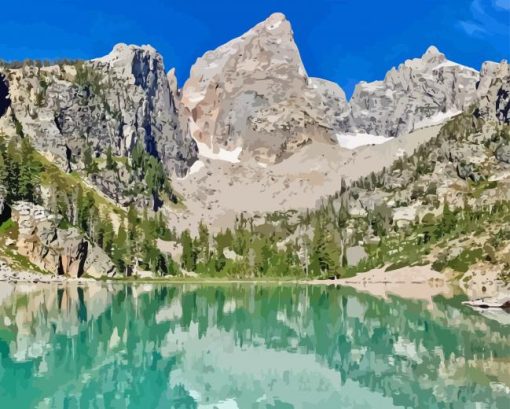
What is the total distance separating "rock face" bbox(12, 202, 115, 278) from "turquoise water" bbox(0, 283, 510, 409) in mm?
106057

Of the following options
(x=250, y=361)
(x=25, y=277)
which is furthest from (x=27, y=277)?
(x=250, y=361)

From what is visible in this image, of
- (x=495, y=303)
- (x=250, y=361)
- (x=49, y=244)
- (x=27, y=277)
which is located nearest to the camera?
(x=250, y=361)

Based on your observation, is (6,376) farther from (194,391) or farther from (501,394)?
(501,394)

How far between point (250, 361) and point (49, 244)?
154 m

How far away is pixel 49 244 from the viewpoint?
18788 centimetres

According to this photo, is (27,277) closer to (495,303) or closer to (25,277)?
(25,277)

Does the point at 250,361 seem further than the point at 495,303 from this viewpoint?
No

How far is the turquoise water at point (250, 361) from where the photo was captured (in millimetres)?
34344

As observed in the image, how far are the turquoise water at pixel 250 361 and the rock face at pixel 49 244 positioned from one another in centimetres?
10606

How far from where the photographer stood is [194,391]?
3650 cm

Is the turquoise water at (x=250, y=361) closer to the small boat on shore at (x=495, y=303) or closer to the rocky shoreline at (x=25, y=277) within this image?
the small boat on shore at (x=495, y=303)

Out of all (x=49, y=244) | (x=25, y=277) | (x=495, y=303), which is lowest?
(x=495, y=303)

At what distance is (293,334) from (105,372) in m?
26.3

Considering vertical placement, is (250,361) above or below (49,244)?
below
